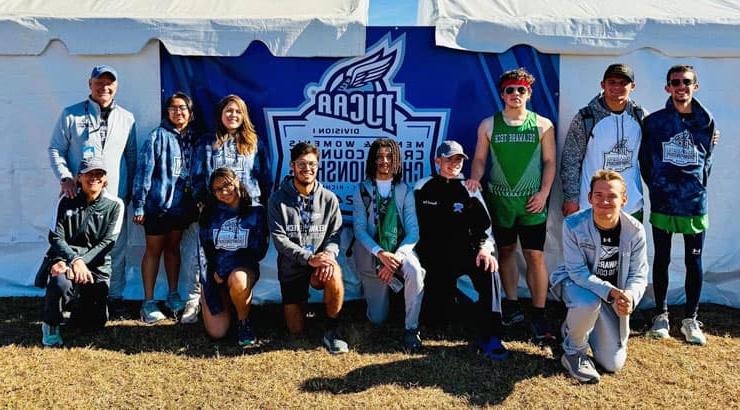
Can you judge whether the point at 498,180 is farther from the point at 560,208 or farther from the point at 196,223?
the point at 196,223

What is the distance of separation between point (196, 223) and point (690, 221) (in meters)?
3.13

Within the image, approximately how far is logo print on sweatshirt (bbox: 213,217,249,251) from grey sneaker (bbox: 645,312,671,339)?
2442 mm

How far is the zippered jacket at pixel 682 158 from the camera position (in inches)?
154

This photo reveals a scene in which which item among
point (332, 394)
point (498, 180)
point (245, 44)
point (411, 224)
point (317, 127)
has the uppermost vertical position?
point (245, 44)

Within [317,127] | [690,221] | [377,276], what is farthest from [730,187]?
[317,127]

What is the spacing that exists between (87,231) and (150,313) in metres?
0.67

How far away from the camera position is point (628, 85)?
3.90m

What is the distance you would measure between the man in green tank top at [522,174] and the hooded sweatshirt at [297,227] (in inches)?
34.0

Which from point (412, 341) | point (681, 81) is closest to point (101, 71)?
point (412, 341)

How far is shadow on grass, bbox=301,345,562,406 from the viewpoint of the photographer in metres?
3.27

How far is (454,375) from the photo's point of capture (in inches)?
135

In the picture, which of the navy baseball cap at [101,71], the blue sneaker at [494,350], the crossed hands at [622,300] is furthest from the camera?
the navy baseball cap at [101,71]

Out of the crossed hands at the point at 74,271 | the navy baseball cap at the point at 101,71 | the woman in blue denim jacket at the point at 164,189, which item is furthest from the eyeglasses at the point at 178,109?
the crossed hands at the point at 74,271

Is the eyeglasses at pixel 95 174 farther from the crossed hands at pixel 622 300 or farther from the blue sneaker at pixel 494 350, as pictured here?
the crossed hands at pixel 622 300
